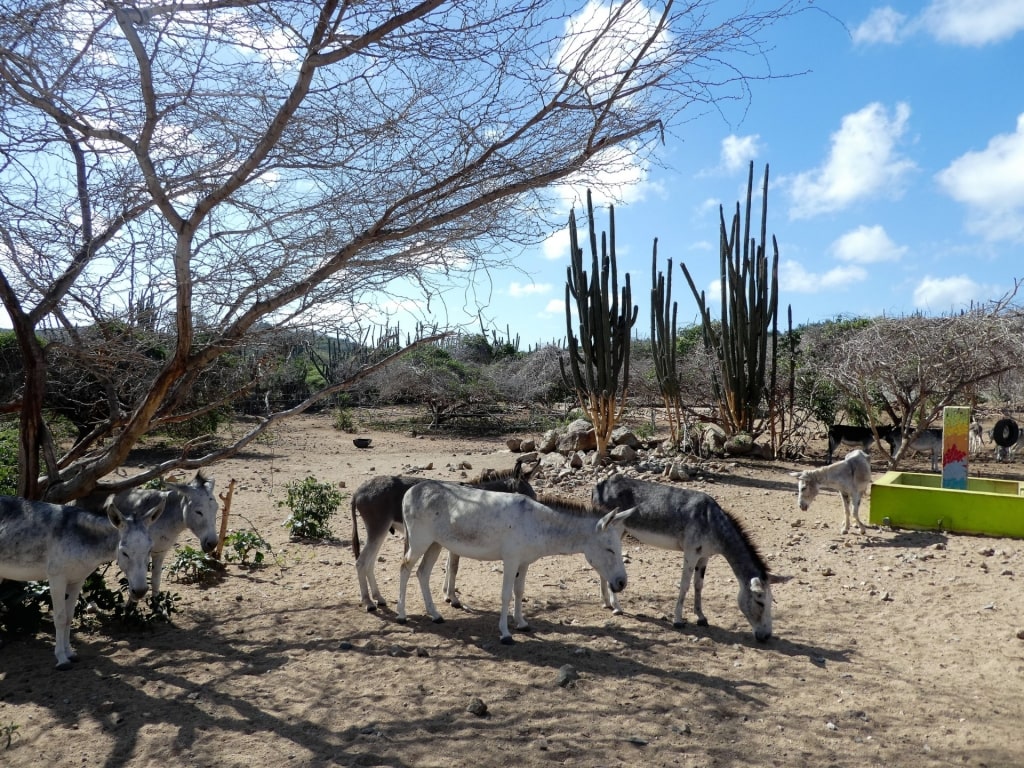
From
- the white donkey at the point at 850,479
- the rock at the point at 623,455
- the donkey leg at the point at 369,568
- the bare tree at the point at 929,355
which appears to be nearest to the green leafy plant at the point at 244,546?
the donkey leg at the point at 369,568

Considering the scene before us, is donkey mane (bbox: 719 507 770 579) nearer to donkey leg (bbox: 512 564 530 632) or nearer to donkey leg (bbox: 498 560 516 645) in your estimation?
donkey leg (bbox: 512 564 530 632)

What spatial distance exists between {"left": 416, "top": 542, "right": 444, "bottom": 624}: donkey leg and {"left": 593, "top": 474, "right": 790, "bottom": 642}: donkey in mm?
1621

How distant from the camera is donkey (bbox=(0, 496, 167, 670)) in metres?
5.16

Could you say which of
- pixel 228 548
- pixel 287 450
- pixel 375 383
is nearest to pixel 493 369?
pixel 375 383

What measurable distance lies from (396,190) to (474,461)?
13264mm

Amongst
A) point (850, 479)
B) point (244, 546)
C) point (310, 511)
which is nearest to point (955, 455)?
point (850, 479)

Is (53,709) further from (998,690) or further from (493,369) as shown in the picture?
(493,369)

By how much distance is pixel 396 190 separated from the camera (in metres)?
5.55

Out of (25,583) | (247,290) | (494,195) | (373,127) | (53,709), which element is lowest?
(53,709)

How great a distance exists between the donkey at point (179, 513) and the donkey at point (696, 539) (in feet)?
12.0

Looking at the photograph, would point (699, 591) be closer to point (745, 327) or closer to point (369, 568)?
point (369, 568)

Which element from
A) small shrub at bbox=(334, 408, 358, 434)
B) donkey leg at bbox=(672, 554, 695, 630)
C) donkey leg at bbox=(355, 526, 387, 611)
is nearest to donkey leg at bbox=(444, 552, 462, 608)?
donkey leg at bbox=(355, 526, 387, 611)

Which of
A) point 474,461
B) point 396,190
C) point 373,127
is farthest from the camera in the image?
point 474,461

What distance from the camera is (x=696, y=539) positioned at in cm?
670
